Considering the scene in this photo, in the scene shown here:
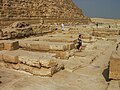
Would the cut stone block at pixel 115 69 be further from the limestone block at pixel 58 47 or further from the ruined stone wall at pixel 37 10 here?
the ruined stone wall at pixel 37 10

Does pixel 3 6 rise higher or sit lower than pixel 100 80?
higher

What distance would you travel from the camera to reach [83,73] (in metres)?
5.89

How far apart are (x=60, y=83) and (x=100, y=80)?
1.02 meters

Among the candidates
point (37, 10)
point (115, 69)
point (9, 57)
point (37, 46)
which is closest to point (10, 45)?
point (37, 46)

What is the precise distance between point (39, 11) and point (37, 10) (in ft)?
1.21

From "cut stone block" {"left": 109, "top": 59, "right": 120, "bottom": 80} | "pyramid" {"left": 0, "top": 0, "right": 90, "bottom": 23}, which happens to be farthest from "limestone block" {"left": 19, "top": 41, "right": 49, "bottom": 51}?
"pyramid" {"left": 0, "top": 0, "right": 90, "bottom": 23}

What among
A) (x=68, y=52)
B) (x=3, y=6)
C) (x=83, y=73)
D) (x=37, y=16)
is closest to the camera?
(x=83, y=73)

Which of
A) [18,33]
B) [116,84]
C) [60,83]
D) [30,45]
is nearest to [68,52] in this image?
[30,45]

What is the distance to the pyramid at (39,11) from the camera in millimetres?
18256

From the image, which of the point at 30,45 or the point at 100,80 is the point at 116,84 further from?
the point at 30,45

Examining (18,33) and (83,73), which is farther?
(18,33)

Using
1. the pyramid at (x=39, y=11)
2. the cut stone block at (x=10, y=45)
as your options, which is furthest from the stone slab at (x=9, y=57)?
the pyramid at (x=39, y=11)

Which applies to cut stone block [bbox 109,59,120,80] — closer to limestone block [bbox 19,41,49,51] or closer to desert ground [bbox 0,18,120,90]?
desert ground [bbox 0,18,120,90]

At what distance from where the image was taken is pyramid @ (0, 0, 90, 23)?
1826 cm
